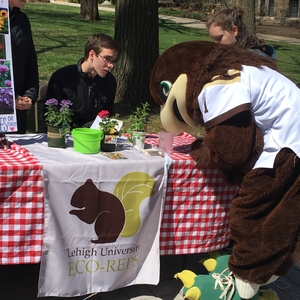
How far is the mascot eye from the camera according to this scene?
3.18m

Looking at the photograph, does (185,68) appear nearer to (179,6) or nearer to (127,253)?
(127,253)

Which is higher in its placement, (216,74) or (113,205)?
(216,74)

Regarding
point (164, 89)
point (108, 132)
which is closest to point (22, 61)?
point (108, 132)

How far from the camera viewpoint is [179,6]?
1369 inches

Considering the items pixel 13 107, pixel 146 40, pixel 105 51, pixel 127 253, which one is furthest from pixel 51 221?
pixel 146 40

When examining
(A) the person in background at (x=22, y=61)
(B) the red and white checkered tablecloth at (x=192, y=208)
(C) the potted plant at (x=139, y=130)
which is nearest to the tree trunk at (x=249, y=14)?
(A) the person in background at (x=22, y=61)

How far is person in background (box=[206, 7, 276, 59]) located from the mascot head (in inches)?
25.8

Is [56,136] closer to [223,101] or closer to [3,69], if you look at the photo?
[3,69]

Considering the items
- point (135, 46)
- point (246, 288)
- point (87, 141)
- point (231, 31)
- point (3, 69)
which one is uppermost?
point (231, 31)

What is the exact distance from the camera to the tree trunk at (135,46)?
7.07 metres

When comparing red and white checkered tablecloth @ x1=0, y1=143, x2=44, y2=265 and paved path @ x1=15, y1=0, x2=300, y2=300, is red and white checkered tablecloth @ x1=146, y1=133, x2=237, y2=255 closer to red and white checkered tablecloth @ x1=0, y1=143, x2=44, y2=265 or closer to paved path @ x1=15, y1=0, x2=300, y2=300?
paved path @ x1=15, y1=0, x2=300, y2=300

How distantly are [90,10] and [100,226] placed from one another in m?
17.5

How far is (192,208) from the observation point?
3.45m

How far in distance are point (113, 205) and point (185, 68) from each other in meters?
0.93
